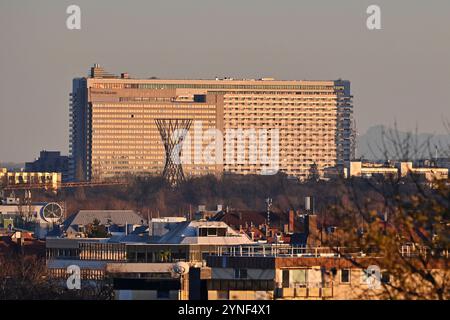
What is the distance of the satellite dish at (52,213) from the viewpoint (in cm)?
12950

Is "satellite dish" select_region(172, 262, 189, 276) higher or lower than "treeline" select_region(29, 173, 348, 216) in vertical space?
lower

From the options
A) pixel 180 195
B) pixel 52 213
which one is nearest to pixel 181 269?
pixel 52 213

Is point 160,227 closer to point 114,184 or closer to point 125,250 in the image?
point 125,250

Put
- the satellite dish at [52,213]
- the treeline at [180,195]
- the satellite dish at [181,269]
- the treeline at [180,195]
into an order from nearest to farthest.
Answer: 1. the satellite dish at [181,269]
2. the satellite dish at [52,213]
3. the treeline at [180,195]
4. the treeline at [180,195]

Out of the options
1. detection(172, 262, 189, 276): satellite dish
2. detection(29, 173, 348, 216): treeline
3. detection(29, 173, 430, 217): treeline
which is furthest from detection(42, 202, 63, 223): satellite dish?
detection(172, 262, 189, 276): satellite dish

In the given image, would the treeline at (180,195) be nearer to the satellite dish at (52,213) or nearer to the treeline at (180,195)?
the treeline at (180,195)

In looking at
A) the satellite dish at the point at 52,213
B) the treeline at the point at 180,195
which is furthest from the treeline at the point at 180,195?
the satellite dish at the point at 52,213

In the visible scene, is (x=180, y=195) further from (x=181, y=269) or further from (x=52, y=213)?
(x=181, y=269)

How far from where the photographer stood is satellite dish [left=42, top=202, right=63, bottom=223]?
425 feet

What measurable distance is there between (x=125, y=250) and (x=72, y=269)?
13.4 feet

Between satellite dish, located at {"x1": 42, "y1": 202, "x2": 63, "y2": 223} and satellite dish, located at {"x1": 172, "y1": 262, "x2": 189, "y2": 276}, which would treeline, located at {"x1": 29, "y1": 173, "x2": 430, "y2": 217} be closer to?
satellite dish, located at {"x1": 42, "y1": 202, "x2": 63, "y2": 223}

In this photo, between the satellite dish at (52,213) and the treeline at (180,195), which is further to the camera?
the treeline at (180,195)

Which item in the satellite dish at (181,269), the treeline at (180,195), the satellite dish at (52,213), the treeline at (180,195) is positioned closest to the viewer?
the satellite dish at (181,269)
